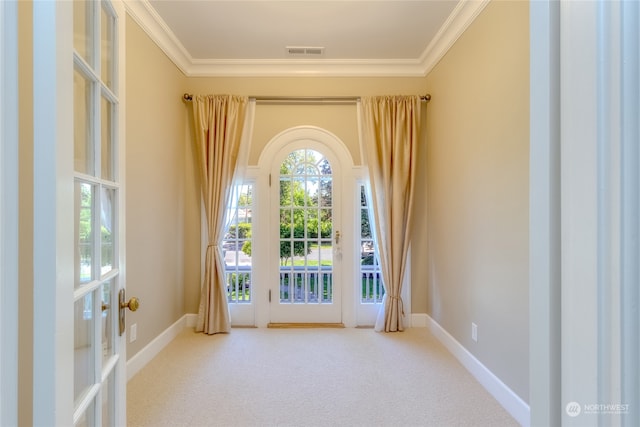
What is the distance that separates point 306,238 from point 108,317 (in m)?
2.36

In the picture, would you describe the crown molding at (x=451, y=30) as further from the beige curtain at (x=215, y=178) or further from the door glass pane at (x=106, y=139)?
the door glass pane at (x=106, y=139)

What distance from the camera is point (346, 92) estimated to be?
330cm

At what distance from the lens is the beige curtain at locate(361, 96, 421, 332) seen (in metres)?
3.17

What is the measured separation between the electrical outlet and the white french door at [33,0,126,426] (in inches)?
51.8

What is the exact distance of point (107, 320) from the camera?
112 centimetres

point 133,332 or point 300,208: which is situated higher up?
point 300,208

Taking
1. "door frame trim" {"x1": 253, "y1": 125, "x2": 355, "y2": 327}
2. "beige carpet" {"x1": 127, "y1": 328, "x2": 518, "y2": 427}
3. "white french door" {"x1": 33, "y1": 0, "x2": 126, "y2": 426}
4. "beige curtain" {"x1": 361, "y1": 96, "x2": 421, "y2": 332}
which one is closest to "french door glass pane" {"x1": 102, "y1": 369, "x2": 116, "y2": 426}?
"white french door" {"x1": 33, "y1": 0, "x2": 126, "y2": 426}

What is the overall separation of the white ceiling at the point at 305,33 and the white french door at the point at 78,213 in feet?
5.07

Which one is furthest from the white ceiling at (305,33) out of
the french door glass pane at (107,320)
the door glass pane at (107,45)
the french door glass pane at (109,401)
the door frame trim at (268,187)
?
the french door glass pane at (109,401)

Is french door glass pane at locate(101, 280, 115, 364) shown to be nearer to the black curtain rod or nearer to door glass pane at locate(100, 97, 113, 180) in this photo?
door glass pane at locate(100, 97, 113, 180)

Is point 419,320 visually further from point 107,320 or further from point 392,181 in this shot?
point 107,320

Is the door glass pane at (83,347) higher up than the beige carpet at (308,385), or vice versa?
the door glass pane at (83,347)

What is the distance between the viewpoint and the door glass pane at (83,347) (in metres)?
0.90

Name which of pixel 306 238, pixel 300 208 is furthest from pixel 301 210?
pixel 306 238
